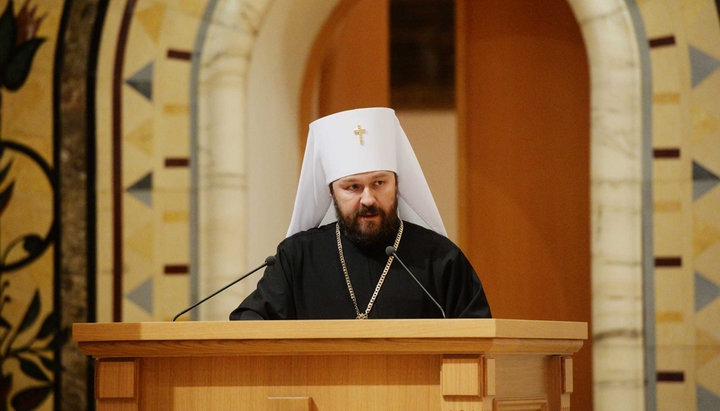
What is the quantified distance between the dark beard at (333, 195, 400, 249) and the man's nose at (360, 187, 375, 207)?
17mm

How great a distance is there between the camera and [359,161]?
162 inches

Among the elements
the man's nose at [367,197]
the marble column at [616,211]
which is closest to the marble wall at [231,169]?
the marble column at [616,211]

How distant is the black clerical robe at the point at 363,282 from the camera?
396 centimetres

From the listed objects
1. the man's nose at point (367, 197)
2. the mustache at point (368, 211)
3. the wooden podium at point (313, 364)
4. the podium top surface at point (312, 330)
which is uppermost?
the man's nose at point (367, 197)

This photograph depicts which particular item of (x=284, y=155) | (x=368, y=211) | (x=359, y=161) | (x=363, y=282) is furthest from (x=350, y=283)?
(x=284, y=155)

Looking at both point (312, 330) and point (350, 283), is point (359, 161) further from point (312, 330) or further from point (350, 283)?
point (312, 330)

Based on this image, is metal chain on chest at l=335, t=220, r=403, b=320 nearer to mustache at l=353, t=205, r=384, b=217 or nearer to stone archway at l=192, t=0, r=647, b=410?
mustache at l=353, t=205, r=384, b=217

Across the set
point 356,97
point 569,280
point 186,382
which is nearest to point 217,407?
point 186,382

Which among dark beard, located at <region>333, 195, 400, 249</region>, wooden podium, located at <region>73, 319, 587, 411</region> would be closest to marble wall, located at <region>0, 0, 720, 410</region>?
dark beard, located at <region>333, 195, 400, 249</region>

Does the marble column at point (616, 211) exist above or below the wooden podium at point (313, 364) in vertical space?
above

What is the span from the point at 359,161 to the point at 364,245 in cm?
34

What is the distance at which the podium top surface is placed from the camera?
284 cm

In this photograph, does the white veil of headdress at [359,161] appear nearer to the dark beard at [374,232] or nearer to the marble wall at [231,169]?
the dark beard at [374,232]

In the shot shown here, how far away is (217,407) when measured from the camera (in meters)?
3.03
